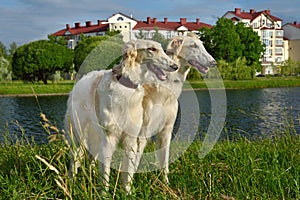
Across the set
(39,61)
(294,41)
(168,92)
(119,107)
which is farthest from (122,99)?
(294,41)

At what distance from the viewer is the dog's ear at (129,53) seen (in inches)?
156

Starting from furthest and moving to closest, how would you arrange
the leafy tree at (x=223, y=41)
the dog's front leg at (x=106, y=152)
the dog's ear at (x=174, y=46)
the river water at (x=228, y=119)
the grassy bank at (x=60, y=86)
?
the leafy tree at (x=223, y=41) → the grassy bank at (x=60, y=86) → the river water at (x=228, y=119) → the dog's ear at (x=174, y=46) → the dog's front leg at (x=106, y=152)

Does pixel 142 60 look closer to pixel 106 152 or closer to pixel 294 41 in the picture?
pixel 106 152

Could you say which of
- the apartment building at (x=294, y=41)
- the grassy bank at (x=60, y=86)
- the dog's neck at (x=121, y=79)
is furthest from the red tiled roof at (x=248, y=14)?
the dog's neck at (x=121, y=79)

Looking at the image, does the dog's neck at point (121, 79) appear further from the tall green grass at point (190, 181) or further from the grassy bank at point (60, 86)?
the grassy bank at point (60, 86)

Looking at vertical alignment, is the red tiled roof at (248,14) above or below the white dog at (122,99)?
above

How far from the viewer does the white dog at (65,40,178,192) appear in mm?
4051

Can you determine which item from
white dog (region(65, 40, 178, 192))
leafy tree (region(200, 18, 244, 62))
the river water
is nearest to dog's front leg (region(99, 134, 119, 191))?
white dog (region(65, 40, 178, 192))

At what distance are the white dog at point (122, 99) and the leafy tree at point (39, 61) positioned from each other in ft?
168

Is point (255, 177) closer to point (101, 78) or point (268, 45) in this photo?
point (101, 78)

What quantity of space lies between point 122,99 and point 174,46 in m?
1.09

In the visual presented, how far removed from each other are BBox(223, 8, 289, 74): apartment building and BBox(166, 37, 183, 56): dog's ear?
8989 centimetres

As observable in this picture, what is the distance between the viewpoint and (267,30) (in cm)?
9725

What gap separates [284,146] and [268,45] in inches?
3823
